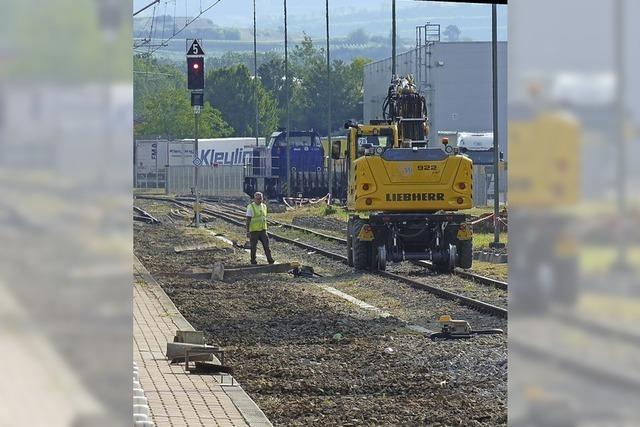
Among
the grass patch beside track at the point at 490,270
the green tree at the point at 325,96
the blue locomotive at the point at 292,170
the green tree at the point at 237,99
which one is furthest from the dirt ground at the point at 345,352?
the green tree at the point at 237,99

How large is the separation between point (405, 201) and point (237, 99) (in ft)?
412

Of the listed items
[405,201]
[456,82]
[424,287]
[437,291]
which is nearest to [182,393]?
[437,291]

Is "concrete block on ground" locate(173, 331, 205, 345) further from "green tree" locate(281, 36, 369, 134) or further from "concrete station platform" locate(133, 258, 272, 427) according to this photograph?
"green tree" locate(281, 36, 369, 134)

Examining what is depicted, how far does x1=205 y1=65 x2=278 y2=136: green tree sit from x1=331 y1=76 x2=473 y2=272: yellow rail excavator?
400 ft

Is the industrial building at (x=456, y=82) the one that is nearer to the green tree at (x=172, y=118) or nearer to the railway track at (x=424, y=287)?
the railway track at (x=424, y=287)

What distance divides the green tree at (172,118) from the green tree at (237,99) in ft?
52.5

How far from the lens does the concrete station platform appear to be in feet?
34.4

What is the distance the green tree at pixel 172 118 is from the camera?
130 metres

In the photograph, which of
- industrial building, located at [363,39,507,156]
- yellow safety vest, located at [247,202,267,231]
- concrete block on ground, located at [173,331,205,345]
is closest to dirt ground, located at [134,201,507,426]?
concrete block on ground, located at [173,331,205,345]

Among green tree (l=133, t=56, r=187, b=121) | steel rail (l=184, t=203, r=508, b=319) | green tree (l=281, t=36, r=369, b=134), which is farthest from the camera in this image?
green tree (l=281, t=36, r=369, b=134)

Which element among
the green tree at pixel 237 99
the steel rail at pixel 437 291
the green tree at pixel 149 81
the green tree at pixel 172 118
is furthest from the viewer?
the green tree at pixel 237 99
